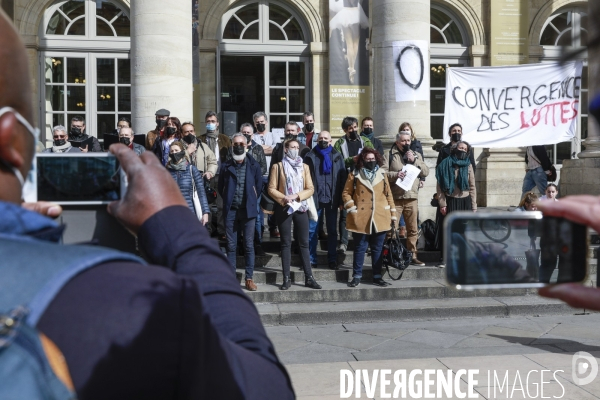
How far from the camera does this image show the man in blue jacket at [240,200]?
32.5ft

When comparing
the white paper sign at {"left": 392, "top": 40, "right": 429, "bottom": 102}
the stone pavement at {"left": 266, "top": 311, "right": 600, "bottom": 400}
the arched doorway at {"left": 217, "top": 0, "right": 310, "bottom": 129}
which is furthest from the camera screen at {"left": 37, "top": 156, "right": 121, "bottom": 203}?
the arched doorway at {"left": 217, "top": 0, "right": 310, "bottom": 129}

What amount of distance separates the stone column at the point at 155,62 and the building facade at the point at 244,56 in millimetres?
3244

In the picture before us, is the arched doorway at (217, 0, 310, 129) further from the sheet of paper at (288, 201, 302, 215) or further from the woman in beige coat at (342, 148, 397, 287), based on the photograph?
the sheet of paper at (288, 201, 302, 215)

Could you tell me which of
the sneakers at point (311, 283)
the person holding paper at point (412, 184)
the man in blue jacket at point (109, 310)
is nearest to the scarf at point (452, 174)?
the person holding paper at point (412, 184)

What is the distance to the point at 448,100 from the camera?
11734mm

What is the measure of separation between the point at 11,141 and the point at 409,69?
40.1 feet

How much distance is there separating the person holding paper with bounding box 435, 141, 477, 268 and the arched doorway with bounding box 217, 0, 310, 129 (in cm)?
671

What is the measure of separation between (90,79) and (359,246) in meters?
8.73

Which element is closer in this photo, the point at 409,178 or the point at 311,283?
the point at 311,283

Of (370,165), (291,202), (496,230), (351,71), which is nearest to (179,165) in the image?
(291,202)

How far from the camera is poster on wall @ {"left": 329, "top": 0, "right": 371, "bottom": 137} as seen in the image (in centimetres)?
1641

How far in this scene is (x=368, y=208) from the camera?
1017cm

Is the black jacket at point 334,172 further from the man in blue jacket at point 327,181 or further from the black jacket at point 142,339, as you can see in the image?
the black jacket at point 142,339

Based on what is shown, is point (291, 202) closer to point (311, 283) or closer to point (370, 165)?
point (311, 283)
